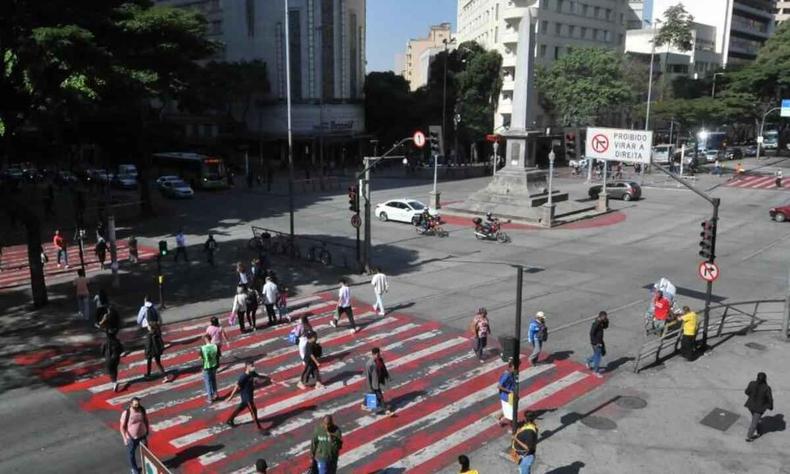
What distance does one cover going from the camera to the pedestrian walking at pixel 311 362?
15477mm

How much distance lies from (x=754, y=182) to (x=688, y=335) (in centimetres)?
5080

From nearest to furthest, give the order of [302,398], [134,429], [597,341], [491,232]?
1. [134,429]
2. [302,398]
3. [597,341]
4. [491,232]

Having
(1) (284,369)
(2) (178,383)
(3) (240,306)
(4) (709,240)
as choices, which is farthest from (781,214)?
(2) (178,383)

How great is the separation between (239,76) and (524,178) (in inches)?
1747

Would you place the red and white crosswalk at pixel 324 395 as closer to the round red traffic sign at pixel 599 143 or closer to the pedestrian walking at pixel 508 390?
the pedestrian walking at pixel 508 390

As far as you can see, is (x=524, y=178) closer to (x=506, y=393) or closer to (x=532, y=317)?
(x=532, y=317)

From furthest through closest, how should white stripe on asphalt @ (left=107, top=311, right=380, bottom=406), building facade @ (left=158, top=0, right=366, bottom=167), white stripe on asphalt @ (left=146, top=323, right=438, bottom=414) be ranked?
1. building facade @ (left=158, top=0, right=366, bottom=167)
2. white stripe on asphalt @ (left=107, top=311, right=380, bottom=406)
3. white stripe on asphalt @ (left=146, top=323, right=438, bottom=414)

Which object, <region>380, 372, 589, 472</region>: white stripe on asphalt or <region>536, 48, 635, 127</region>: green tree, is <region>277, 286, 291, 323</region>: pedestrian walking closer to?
<region>380, 372, 589, 472</region>: white stripe on asphalt

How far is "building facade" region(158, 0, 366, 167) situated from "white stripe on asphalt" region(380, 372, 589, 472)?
61.2 metres

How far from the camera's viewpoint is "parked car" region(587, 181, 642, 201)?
4981 centimetres

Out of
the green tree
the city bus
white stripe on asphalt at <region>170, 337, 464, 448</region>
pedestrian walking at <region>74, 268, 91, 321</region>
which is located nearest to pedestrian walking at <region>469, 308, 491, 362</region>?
white stripe on asphalt at <region>170, 337, 464, 448</region>

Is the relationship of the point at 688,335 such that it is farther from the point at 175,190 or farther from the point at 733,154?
the point at 733,154

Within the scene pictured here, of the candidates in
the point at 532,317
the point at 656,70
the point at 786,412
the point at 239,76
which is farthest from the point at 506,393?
the point at 656,70

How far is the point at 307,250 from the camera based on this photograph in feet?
108
